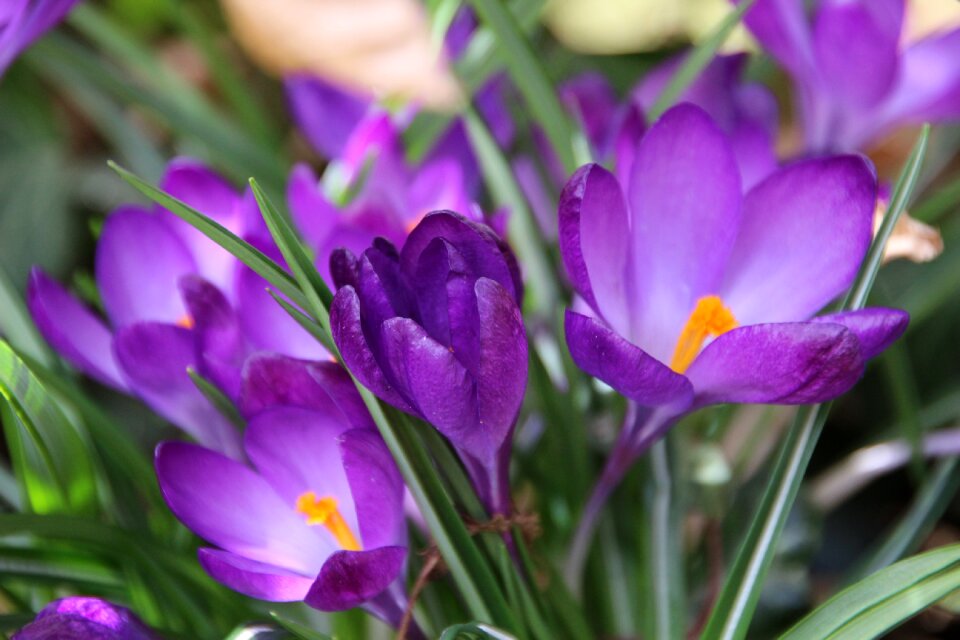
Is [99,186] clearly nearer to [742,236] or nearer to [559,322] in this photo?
[559,322]

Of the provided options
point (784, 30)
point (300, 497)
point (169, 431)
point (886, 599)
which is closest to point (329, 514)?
point (300, 497)

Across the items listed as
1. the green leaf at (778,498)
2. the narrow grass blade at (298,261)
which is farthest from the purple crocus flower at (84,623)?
the green leaf at (778,498)

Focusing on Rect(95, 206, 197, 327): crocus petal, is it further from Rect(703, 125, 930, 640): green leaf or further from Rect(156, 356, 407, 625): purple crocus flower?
Rect(703, 125, 930, 640): green leaf

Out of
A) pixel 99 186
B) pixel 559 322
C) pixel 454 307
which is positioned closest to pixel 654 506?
pixel 559 322

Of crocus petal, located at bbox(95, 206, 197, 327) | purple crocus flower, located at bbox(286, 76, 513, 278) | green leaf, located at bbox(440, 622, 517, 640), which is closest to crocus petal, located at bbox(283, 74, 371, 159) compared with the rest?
purple crocus flower, located at bbox(286, 76, 513, 278)

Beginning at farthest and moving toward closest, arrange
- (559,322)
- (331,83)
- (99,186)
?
(99,186) < (331,83) < (559,322)

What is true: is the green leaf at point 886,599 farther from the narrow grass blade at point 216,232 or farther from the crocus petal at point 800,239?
the narrow grass blade at point 216,232
